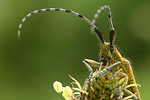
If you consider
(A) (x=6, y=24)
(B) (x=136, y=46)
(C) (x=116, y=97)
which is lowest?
(C) (x=116, y=97)

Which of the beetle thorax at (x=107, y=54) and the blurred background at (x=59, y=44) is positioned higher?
the blurred background at (x=59, y=44)

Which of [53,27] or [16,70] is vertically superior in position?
[53,27]

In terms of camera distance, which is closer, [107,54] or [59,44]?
[107,54]

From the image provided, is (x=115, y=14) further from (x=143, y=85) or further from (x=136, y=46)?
(x=143, y=85)

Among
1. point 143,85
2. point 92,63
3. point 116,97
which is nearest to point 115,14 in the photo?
point 143,85

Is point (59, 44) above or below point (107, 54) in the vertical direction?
above

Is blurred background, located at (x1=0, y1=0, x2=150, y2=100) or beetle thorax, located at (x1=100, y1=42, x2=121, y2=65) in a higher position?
blurred background, located at (x1=0, y1=0, x2=150, y2=100)

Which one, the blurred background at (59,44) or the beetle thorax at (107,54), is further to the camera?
the blurred background at (59,44)

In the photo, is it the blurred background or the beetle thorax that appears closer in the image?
the beetle thorax
